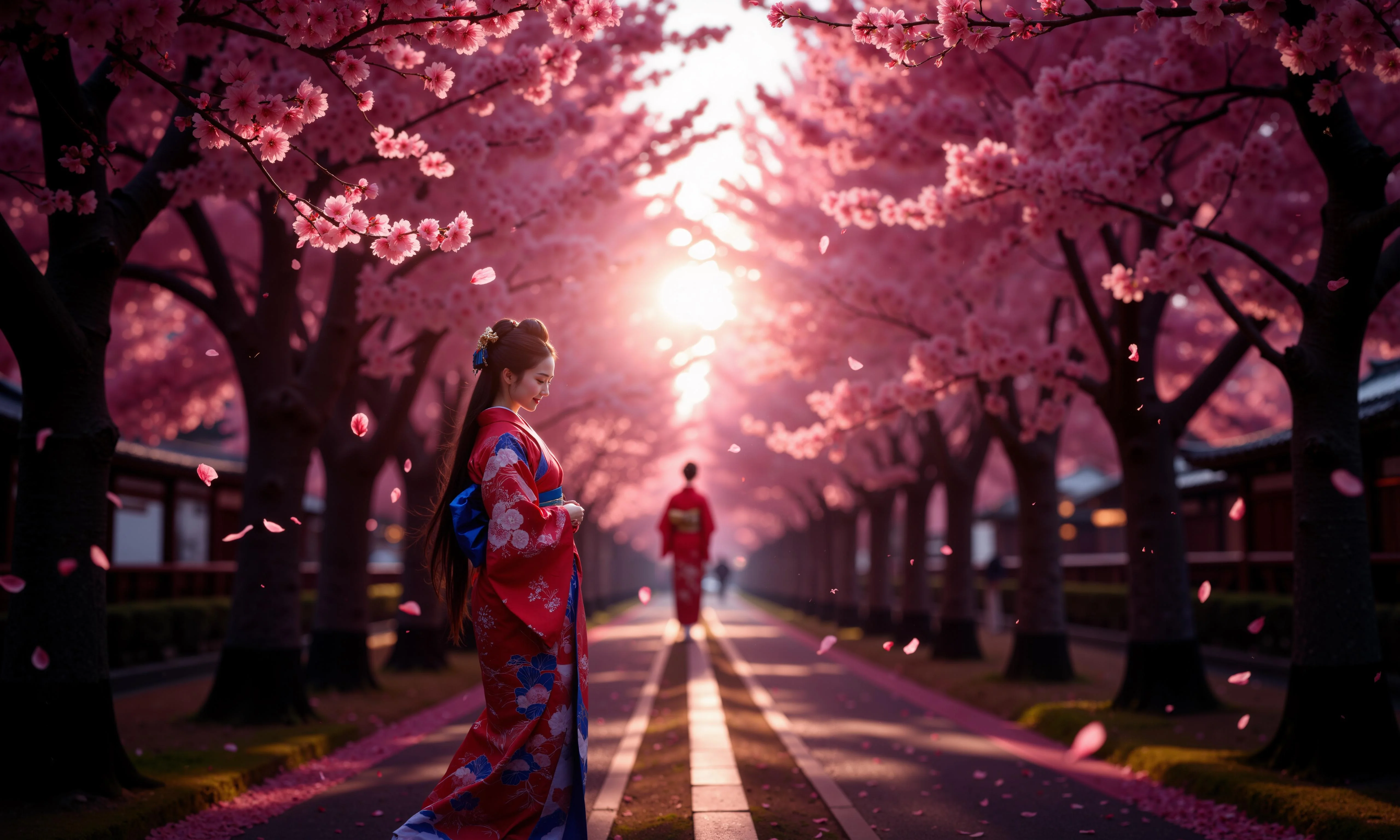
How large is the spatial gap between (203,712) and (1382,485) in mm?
15050

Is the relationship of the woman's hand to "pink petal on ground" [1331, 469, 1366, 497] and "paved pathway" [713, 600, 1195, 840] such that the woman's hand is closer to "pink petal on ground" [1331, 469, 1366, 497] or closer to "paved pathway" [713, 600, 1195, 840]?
"paved pathway" [713, 600, 1195, 840]

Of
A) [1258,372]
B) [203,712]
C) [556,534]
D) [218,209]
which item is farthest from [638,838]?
[1258,372]

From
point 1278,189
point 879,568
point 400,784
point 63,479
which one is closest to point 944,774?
point 400,784

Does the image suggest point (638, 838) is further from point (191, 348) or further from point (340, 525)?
point (191, 348)

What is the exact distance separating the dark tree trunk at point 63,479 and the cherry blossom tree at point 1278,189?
13.2ft

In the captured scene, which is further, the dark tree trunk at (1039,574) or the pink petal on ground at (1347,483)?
the dark tree trunk at (1039,574)

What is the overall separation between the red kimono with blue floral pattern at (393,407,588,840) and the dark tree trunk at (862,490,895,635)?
18914mm

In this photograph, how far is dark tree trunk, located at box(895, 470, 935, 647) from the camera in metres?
18.8

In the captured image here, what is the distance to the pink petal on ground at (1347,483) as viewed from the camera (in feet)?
21.3

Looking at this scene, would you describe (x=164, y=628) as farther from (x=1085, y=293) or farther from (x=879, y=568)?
(x=879, y=568)

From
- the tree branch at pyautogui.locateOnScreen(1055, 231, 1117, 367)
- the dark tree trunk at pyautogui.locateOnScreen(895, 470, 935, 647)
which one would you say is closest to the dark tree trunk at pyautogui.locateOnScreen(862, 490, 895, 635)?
the dark tree trunk at pyautogui.locateOnScreen(895, 470, 935, 647)

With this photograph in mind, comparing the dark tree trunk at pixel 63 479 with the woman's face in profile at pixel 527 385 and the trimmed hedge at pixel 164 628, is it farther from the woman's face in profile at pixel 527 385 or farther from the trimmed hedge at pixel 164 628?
the trimmed hedge at pixel 164 628

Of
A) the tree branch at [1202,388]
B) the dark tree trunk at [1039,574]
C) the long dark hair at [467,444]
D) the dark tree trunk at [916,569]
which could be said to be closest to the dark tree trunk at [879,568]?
the dark tree trunk at [916,569]

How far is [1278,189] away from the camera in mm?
9711
